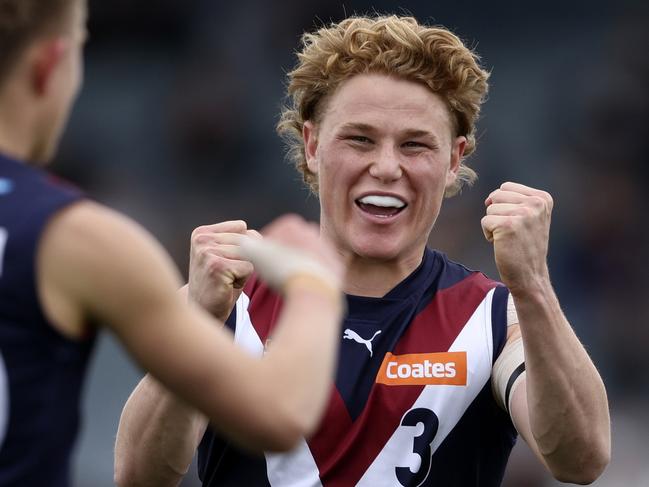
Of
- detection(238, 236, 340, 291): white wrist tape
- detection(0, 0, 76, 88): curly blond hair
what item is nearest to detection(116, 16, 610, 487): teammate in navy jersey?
detection(238, 236, 340, 291): white wrist tape

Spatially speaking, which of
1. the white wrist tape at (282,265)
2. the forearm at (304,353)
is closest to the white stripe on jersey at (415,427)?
the white wrist tape at (282,265)

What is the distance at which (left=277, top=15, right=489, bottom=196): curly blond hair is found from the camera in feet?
15.0

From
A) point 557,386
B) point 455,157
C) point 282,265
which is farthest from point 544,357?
point 282,265

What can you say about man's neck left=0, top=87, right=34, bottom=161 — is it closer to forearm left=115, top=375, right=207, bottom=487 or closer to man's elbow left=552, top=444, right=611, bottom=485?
forearm left=115, top=375, right=207, bottom=487

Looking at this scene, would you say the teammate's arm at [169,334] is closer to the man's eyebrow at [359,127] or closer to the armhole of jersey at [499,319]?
the armhole of jersey at [499,319]

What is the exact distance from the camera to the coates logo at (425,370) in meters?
4.31

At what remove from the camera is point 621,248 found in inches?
436

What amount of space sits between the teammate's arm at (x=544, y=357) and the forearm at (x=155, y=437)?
3.76 ft

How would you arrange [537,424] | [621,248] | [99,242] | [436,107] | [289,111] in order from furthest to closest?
[621,248], [289,111], [436,107], [537,424], [99,242]

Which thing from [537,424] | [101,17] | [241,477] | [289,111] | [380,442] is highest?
[101,17]

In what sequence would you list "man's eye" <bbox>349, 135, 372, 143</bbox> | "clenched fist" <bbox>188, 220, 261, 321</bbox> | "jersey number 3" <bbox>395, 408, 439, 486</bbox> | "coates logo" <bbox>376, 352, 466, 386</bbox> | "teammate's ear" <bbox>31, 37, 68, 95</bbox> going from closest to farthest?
"teammate's ear" <bbox>31, 37, 68, 95</bbox>, "clenched fist" <bbox>188, 220, 261, 321</bbox>, "jersey number 3" <bbox>395, 408, 439, 486</bbox>, "coates logo" <bbox>376, 352, 466, 386</bbox>, "man's eye" <bbox>349, 135, 372, 143</bbox>

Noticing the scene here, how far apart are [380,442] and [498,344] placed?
1.83 ft

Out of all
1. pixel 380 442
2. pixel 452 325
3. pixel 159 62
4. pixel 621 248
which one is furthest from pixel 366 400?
pixel 159 62

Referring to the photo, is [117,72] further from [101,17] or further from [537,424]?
[537,424]
